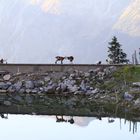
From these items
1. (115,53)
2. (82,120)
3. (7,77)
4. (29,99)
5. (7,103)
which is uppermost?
(115,53)

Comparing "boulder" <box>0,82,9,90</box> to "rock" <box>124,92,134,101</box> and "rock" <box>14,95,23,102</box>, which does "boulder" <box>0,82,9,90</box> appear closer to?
"rock" <box>14,95,23,102</box>

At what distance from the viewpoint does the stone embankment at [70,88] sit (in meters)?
58.8

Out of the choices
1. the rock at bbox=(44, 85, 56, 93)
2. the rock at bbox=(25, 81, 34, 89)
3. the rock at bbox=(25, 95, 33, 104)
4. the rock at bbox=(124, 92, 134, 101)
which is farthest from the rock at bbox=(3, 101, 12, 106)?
the rock at bbox=(124, 92, 134, 101)

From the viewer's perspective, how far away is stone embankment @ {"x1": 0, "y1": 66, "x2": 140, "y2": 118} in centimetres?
5884

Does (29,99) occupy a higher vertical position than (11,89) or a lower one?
lower

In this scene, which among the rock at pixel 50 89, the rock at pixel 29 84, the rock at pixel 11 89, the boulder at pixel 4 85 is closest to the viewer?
the rock at pixel 50 89

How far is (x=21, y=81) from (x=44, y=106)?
44.8ft

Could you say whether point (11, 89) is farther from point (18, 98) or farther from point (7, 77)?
point (18, 98)

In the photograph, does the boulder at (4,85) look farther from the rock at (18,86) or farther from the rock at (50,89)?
the rock at (50,89)

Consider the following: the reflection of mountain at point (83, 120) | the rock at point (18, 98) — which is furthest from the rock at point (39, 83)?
the reflection of mountain at point (83, 120)

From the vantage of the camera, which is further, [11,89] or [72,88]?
[11,89]

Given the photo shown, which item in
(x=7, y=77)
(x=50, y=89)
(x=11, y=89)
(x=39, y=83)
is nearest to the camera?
(x=50, y=89)

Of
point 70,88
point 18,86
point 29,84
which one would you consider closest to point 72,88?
point 70,88

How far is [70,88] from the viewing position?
67188mm
